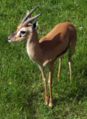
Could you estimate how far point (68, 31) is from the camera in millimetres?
6340

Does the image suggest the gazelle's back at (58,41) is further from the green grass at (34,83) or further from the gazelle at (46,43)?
the green grass at (34,83)

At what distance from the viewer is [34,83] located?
22.6 feet

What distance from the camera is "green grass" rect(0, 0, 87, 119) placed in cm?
630

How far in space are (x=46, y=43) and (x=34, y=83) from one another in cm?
98

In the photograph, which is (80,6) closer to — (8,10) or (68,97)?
(8,10)

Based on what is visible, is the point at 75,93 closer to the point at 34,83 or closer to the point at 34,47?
the point at 34,83

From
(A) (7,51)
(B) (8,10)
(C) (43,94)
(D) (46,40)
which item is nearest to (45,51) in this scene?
(D) (46,40)

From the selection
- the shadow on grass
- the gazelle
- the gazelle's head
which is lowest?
the shadow on grass

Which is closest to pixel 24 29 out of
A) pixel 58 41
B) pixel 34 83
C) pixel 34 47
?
pixel 34 47

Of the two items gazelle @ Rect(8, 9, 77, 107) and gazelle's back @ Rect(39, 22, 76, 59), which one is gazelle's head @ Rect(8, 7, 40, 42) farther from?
gazelle's back @ Rect(39, 22, 76, 59)

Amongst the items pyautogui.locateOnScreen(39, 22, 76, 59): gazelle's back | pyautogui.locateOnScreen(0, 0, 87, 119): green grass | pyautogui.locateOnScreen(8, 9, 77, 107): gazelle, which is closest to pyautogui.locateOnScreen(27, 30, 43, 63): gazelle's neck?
pyautogui.locateOnScreen(8, 9, 77, 107): gazelle

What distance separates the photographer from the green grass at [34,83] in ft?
20.7

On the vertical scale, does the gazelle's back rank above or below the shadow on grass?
above

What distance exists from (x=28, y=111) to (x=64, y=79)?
83cm
